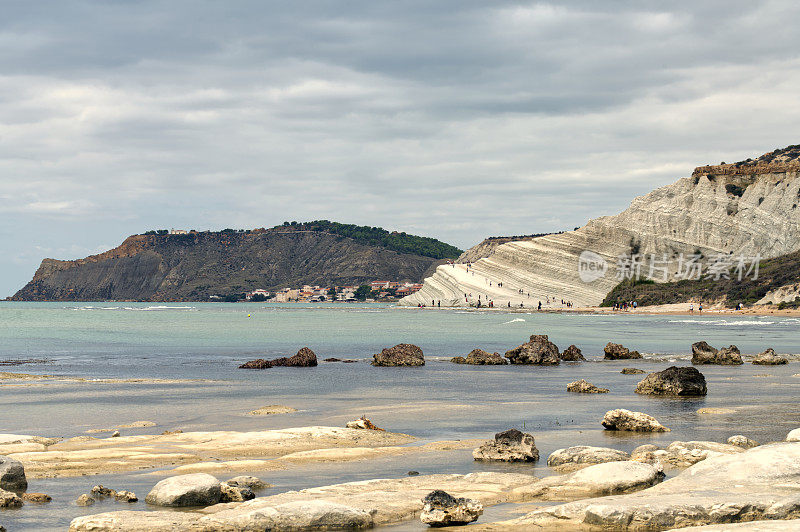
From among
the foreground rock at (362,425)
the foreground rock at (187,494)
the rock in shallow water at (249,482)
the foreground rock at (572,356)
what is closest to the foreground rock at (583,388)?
the foreground rock at (362,425)

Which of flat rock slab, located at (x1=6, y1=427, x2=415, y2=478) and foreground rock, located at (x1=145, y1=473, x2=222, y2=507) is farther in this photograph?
flat rock slab, located at (x1=6, y1=427, x2=415, y2=478)

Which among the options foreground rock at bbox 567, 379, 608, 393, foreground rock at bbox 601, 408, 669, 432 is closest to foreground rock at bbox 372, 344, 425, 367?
foreground rock at bbox 567, 379, 608, 393

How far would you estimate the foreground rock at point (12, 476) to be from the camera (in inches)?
451

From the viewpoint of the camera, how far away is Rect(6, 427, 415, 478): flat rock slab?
13430 millimetres

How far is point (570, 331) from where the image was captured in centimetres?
6744

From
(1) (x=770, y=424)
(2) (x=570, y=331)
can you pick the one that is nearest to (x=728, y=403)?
(1) (x=770, y=424)

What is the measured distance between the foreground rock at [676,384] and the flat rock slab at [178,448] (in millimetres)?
10838

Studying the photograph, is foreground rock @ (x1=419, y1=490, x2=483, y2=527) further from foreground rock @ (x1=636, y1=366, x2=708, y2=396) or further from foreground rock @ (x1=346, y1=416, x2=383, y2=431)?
foreground rock @ (x1=636, y1=366, x2=708, y2=396)

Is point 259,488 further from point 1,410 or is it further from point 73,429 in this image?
point 1,410

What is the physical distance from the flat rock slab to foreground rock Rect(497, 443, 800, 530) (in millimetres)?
6559

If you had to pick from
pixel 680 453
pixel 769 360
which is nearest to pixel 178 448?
pixel 680 453

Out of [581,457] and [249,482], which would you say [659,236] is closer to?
[581,457]

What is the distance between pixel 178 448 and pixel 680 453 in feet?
29.4

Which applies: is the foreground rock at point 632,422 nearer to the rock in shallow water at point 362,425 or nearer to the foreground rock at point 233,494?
the rock in shallow water at point 362,425
